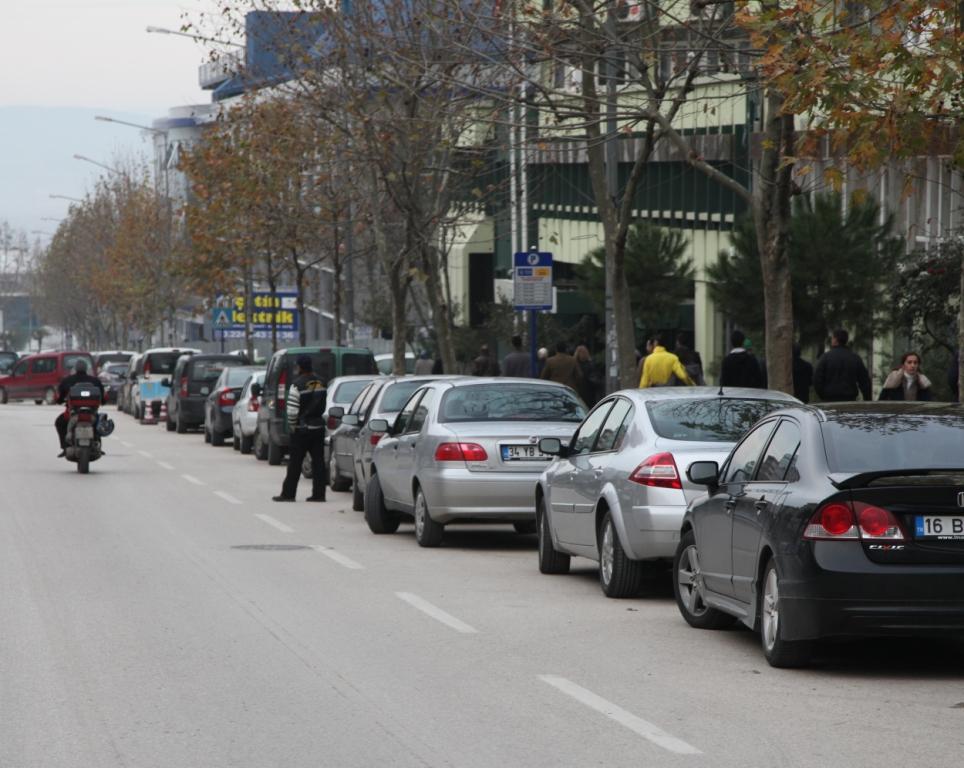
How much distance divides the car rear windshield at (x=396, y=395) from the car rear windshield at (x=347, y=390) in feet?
15.8

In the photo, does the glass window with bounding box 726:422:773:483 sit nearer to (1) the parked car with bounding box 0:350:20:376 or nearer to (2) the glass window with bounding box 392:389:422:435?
(2) the glass window with bounding box 392:389:422:435

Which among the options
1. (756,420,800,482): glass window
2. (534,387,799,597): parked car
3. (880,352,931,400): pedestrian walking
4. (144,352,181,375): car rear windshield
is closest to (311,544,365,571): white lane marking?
(534,387,799,597): parked car

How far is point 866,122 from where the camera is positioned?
14.1 m

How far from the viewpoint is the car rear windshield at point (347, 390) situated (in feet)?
88.8

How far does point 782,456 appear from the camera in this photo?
33.9ft

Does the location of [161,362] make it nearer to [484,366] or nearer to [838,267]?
[484,366]

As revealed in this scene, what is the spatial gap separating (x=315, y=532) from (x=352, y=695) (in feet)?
32.1

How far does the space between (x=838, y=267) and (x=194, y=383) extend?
20.2 m

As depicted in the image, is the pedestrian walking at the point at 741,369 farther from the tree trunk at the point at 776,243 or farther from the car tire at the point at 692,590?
the car tire at the point at 692,590

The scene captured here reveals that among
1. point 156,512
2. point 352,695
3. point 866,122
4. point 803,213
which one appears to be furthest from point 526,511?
point 803,213

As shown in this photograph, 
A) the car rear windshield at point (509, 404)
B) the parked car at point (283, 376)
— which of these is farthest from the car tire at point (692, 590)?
the parked car at point (283, 376)

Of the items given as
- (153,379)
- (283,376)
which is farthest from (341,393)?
(153,379)

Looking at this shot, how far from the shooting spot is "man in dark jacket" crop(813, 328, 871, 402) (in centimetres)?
2223

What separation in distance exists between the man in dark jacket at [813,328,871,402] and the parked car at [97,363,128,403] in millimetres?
44222
